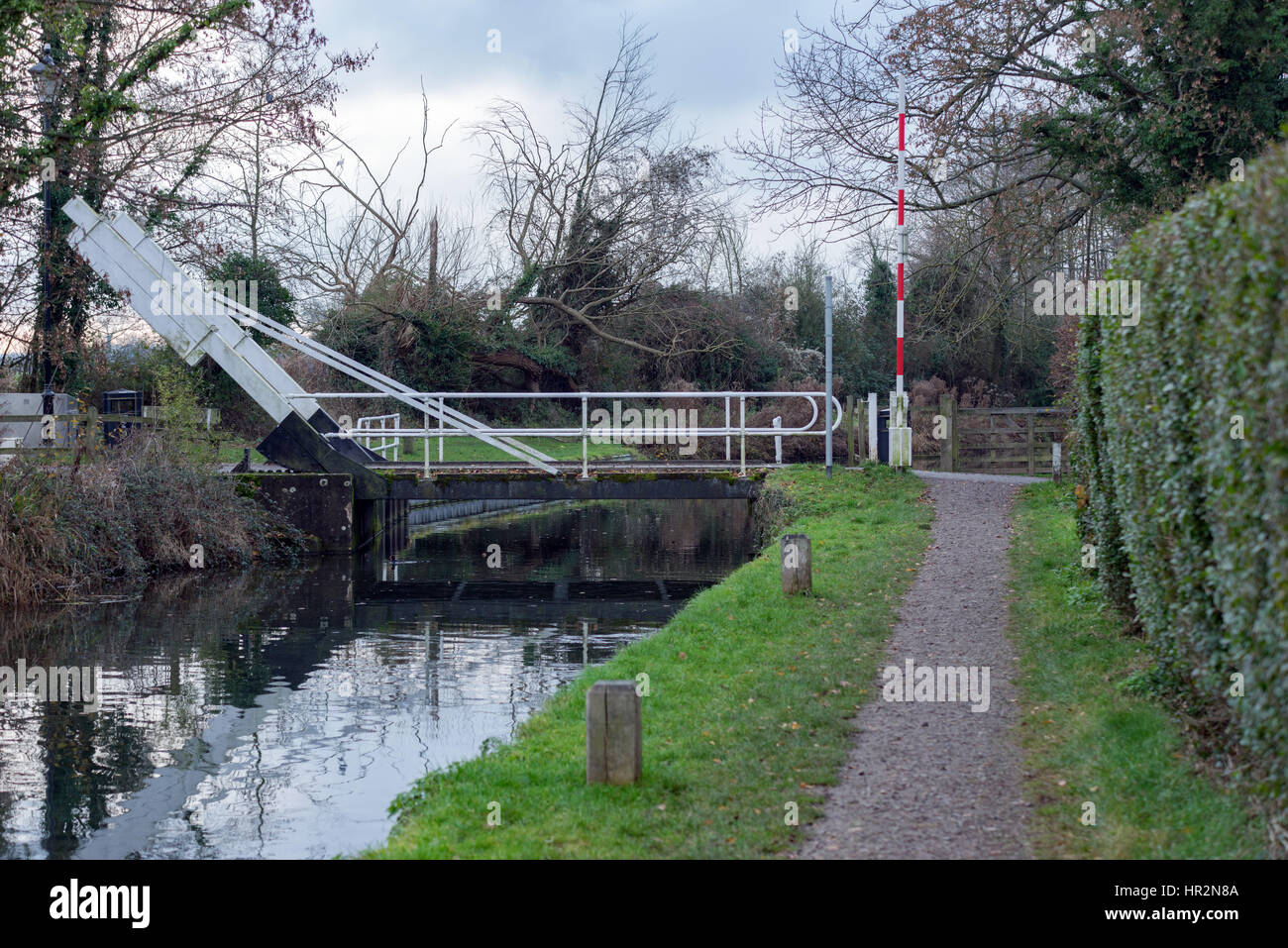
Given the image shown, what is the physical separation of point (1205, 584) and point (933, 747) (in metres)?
1.90

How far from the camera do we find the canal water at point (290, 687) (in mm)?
6703

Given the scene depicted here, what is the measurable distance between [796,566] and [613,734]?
5509 millimetres

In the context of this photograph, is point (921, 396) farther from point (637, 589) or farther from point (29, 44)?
point (29, 44)

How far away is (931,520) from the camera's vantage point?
52.6 ft

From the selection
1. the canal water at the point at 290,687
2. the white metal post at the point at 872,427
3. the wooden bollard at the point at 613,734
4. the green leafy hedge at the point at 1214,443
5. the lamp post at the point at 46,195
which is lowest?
the canal water at the point at 290,687

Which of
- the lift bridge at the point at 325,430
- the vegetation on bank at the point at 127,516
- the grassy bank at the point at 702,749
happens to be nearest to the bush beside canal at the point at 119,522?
the vegetation on bank at the point at 127,516

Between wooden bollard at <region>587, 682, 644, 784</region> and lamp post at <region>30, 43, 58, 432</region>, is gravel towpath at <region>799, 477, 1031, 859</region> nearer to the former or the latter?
wooden bollard at <region>587, 682, 644, 784</region>

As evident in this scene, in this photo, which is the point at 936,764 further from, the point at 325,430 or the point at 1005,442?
the point at 1005,442

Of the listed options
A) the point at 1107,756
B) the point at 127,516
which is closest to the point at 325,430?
the point at 127,516

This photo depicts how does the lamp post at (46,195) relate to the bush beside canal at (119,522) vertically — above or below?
above

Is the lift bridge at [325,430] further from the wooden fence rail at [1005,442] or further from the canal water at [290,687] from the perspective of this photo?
the wooden fence rail at [1005,442]

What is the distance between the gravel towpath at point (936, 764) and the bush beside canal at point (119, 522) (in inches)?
420
